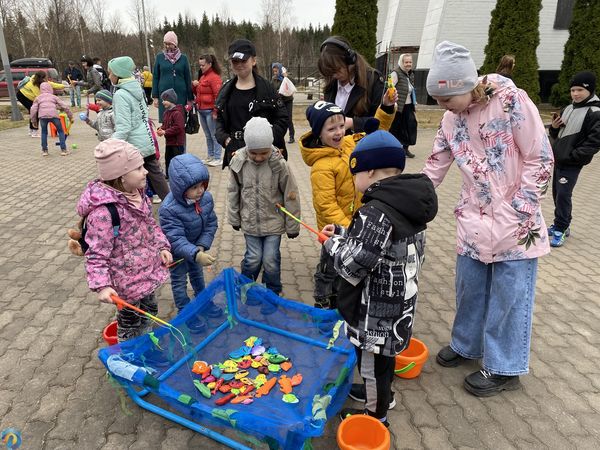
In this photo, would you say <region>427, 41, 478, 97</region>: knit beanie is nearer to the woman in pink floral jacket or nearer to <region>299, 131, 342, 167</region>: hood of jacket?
the woman in pink floral jacket

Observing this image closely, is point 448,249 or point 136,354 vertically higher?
point 136,354

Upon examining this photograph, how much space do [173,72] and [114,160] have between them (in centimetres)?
512

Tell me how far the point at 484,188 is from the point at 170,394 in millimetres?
1880

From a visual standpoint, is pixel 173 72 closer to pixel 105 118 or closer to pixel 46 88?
pixel 105 118

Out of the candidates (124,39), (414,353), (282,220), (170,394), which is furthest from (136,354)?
(124,39)

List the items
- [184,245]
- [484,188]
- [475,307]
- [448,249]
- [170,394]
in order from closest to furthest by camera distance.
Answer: [170,394] < [484,188] < [475,307] < [184,245] < [448,249]

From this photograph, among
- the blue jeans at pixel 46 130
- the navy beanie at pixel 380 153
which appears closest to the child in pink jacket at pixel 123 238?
the navy beanie at pixel 380 153

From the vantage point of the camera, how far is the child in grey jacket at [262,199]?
3.04 m

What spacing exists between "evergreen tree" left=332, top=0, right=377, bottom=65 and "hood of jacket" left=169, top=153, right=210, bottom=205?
13.8 meters

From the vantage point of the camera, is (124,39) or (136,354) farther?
(124,39)

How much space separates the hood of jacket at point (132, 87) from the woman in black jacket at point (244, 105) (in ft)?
3.83

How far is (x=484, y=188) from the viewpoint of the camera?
224 cm

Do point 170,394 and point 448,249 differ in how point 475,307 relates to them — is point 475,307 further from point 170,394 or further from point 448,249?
point 448,249

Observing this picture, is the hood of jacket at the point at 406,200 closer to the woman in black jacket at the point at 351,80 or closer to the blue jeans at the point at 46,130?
the woman in black jacket at the point at 351,80
